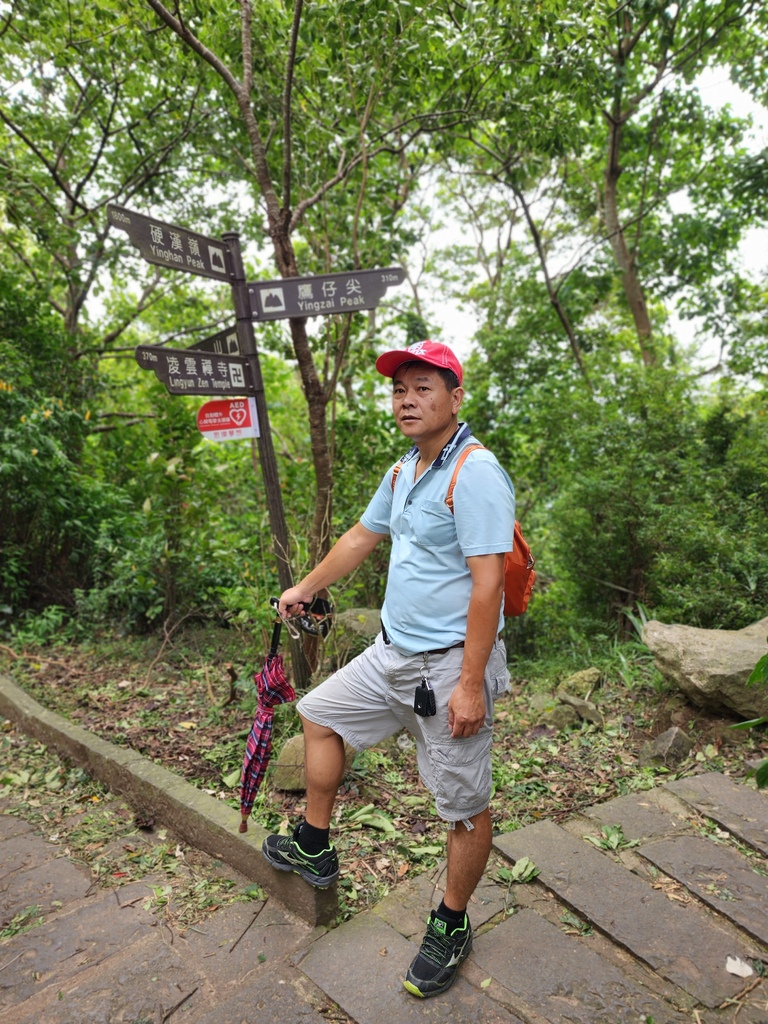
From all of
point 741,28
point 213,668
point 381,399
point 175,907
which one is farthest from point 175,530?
point 741,28

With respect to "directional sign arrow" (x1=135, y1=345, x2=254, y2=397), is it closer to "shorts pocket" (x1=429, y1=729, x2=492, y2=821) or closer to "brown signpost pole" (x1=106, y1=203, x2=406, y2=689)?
"brown signpost pole" (x1=106, y1=203, x2=406, y2=689)

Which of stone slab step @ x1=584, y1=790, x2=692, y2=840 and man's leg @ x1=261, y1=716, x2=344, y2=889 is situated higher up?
man's leg @ x1=261, y1=716, x2=344, y2=889

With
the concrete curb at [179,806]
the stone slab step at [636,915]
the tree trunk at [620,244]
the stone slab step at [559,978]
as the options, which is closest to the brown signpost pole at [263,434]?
the concrete curb at [179,806]

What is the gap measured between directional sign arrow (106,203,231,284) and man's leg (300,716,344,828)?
7.31 ft

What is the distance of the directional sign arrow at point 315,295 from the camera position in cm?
365

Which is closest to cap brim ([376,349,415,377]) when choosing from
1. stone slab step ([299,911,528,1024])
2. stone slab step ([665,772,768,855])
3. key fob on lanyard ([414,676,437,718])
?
key fob on lanyard ([414,676,437,718])

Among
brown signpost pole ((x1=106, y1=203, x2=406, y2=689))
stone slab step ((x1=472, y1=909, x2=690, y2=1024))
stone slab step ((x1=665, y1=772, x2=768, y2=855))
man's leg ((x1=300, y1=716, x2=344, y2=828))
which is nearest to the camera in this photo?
stone slab step ((x1=472, y1=909, x2=690, y2=1024))

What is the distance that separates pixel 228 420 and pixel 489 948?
266 cm

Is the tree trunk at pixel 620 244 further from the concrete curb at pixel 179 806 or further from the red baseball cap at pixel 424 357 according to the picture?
the concrete curb at pixel 179 806

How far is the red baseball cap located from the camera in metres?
2.17

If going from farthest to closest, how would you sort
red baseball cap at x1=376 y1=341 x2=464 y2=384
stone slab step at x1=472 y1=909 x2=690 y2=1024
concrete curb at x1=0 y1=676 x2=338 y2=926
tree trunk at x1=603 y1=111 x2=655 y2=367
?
tree trunk at x1=603 y1=111 x2=655 y2=367 < concrete curb at x1=0 y1=676 x2=338 y2=926 < red baseball cap at x1=376 y1=341 x2=464 y2=384 < stone slab step at x1=472 y1=909 x2=690 y2=1024

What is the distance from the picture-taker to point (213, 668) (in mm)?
4980

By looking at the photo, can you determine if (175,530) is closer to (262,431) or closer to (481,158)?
(262,431)

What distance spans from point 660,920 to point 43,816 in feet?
9.10
